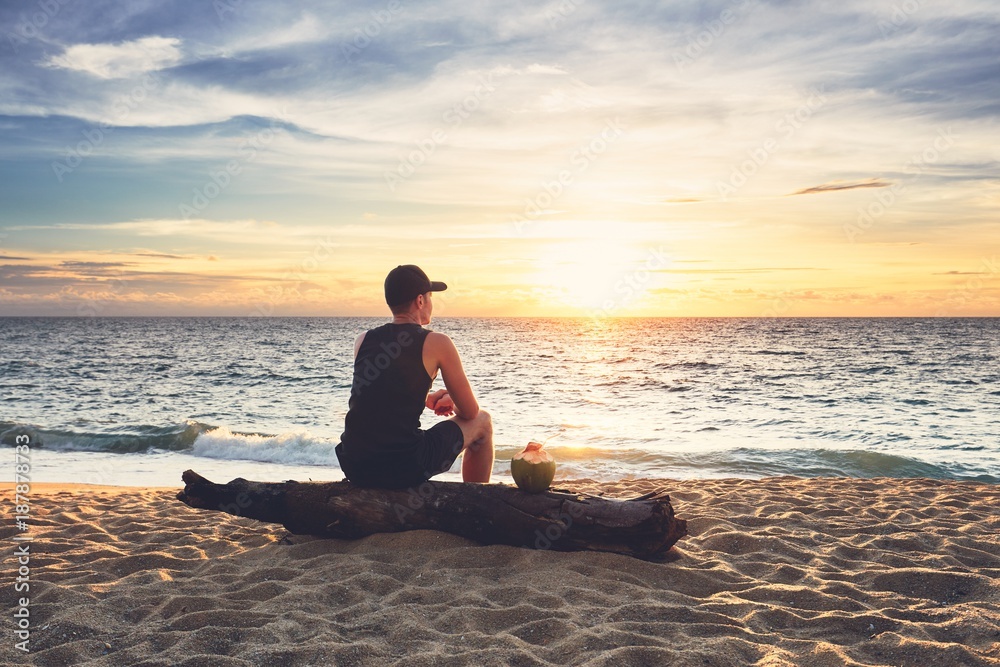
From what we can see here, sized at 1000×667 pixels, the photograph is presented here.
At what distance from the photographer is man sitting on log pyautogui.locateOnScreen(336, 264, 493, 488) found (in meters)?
4.70

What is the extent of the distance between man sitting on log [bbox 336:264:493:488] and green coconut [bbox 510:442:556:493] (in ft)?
1.73

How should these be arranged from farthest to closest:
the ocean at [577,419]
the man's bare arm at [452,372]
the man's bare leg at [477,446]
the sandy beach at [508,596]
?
the ocean at [577,419]
the man's bare leg at [477,446]
the man's bare arm at [452,372]
the sandy beach at [508,596]

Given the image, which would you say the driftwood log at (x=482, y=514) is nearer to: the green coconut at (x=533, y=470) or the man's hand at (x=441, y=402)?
the green coconut at (x=533, y=470)

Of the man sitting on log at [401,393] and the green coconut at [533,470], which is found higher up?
the man sitting on log at [401,393]

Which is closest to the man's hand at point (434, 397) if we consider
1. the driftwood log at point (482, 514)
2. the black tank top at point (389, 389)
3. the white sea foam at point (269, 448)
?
the black tank top at point (389, 389)

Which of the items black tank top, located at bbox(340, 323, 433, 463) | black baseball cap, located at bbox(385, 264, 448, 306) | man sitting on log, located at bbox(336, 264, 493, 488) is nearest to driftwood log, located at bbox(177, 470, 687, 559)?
man sitting on log, located at bbox(336, 264, 493, 488)

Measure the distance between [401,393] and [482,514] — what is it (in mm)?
1110

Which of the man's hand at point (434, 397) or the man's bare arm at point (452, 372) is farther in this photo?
the man's hand at point (434, 397)

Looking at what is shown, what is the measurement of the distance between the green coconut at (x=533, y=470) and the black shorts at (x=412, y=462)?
1.70 feet

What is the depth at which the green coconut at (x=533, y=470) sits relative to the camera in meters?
4.82

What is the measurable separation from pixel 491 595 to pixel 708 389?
68.8 feet

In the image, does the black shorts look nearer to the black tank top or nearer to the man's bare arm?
the black tank top

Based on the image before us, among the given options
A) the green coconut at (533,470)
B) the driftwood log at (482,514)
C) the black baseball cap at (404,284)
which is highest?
the black baseball cap at (404,284)

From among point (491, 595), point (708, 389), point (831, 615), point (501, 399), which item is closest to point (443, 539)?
point (491, 595)
